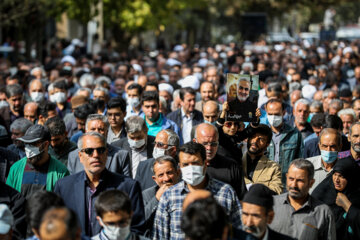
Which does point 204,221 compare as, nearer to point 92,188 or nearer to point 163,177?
point 92,188

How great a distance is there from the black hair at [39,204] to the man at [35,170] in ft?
4.97

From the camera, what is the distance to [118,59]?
83.0 feet

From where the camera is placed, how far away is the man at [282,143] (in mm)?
9234

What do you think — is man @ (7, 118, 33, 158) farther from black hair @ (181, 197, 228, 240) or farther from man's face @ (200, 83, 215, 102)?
black hair @ (181, 197, 228, 240)

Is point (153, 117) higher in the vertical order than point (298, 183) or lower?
higher

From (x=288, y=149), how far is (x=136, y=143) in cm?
207

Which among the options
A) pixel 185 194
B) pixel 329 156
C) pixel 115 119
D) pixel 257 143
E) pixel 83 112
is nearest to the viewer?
pixel 185 194

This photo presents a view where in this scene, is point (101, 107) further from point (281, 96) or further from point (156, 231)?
point (156, 231)

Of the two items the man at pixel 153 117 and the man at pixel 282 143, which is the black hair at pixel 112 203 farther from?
the man at pixel 153 117

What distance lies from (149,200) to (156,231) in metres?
0.88

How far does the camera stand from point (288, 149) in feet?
30.3

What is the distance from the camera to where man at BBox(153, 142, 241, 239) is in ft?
19.3

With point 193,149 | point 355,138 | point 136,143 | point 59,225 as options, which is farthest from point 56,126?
point 59,225

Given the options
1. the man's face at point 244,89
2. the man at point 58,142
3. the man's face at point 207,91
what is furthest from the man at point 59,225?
the man's face at point 207,91
